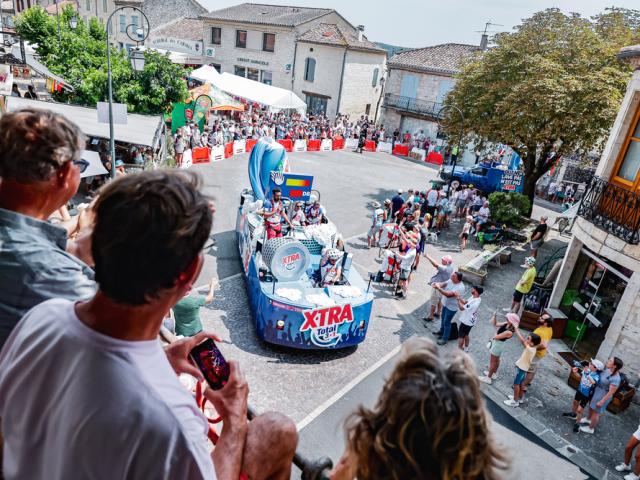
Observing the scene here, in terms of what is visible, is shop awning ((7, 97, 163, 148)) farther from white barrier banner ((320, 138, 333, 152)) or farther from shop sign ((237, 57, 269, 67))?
shop sign ((237, 57, 269, 67))

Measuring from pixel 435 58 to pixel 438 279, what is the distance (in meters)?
31.1

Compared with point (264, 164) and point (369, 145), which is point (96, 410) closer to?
A: point (264, 164)

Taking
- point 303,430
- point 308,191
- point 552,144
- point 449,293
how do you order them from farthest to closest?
point 552,144
point 308,191
point 449,293
point 303,430

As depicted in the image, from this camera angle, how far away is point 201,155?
78.4ft

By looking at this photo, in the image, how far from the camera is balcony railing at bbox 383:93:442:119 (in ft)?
118

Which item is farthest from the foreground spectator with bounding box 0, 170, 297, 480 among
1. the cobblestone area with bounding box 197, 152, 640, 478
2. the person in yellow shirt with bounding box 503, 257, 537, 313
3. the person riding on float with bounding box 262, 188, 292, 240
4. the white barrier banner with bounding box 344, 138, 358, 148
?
the white barrier banner with bounding box 344, 138, 358, 148

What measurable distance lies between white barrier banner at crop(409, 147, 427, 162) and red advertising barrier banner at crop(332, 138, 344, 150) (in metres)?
5.09

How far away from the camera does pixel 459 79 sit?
21344 millimetres

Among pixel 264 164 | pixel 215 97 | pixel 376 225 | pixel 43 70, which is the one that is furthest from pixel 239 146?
pixel 376 225

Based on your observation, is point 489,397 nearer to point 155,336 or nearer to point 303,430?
point 303,430

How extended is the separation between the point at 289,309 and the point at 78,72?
17.8 m

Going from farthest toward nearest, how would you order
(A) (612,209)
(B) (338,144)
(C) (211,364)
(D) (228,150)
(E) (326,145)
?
(B) (338,144), (E) (326,145), (D) (228,150), (A) (612,209), (C) (211,364)

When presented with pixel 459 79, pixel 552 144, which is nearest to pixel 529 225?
pixel 552 144

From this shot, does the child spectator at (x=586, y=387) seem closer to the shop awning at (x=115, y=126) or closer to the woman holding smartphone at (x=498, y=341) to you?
the woman holding smartphone at (x=498, y=341)
